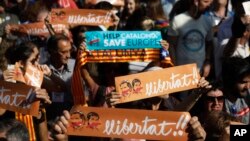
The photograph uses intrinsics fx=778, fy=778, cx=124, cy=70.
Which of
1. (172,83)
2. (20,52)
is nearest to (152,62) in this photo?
(172,83)

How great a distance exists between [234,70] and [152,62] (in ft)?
2.71

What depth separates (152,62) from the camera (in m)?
6.65

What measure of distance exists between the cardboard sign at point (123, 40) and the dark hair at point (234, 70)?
0.81 meters

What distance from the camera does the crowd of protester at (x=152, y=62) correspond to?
5.78 metres

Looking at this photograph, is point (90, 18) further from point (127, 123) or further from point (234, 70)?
point (127, 123)

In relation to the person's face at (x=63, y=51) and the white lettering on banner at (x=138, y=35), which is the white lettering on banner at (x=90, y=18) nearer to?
the person's face at (x=63, y=51)

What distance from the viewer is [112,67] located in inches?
270

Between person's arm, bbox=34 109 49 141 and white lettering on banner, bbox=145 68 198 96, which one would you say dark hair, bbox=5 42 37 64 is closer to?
person's arm, bbox=34 109 49 141

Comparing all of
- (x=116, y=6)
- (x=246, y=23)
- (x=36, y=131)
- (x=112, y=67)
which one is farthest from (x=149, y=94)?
(x=116, y=6)

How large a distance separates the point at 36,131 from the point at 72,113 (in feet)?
2.47

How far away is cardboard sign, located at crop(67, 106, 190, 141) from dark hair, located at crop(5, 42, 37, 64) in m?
1.82

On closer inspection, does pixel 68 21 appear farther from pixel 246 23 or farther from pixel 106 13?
pixel 246 23

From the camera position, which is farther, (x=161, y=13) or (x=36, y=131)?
(x=161, y=13)

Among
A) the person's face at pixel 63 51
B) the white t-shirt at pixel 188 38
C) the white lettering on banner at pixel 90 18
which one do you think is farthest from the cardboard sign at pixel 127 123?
the white t-shirt at pixel 188 38
